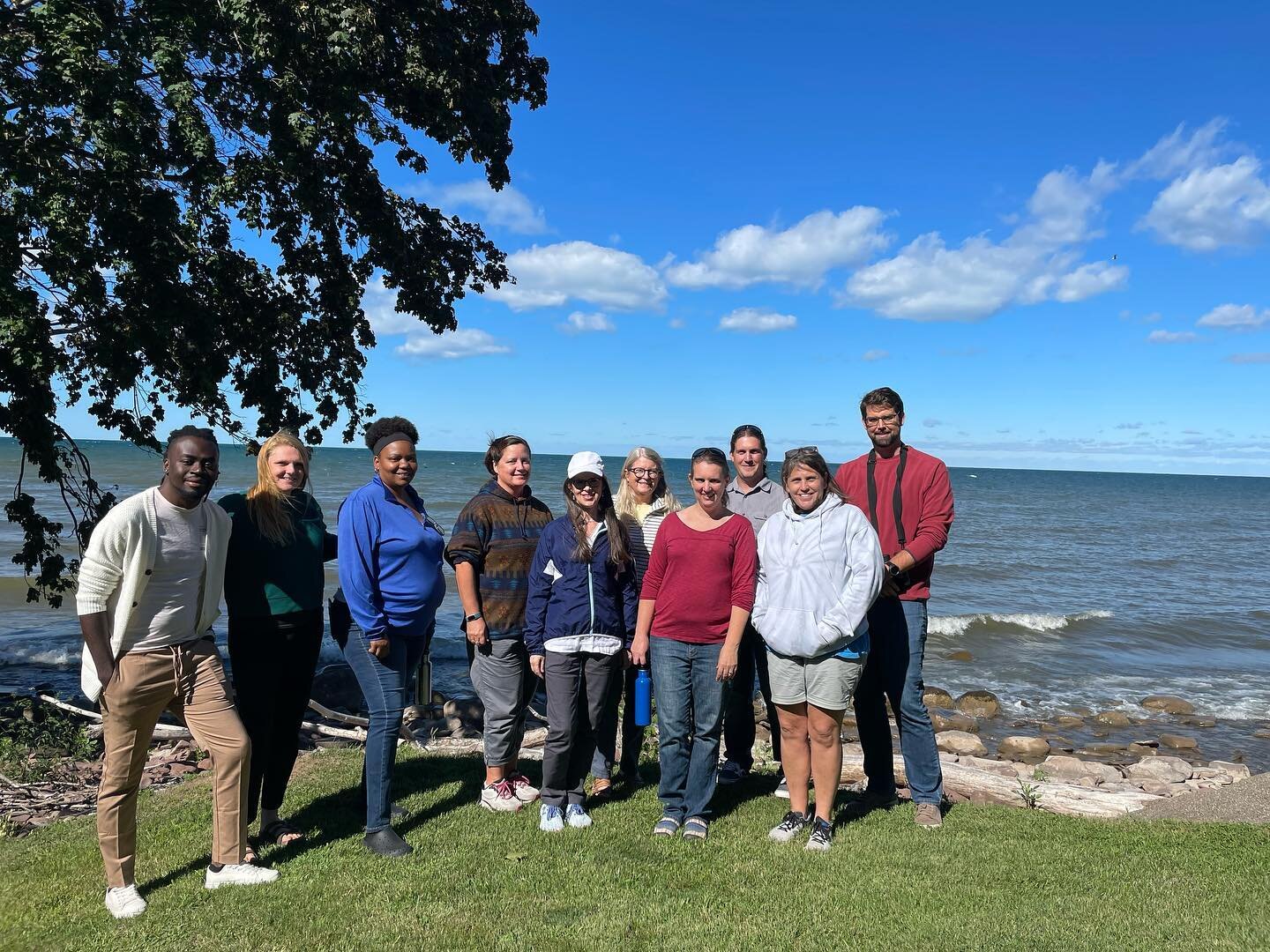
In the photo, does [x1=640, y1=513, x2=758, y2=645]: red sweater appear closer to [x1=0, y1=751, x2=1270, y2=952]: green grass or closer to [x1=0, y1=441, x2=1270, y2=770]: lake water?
[x1=0, y1=751, x2=1270, y2=952]: green grass

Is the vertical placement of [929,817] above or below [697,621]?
below

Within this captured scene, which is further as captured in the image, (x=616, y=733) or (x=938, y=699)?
(x=938, y=699)

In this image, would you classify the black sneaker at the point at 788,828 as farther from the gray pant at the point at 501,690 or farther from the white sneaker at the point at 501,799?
the gray pant at the point at 501,690

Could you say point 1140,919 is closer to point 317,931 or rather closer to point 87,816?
point 317,931

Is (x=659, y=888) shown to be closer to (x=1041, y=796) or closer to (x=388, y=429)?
(x=388, y=429)

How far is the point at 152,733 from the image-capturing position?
399 centimetres

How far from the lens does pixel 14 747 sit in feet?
21.1

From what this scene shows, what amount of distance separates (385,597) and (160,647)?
108cm

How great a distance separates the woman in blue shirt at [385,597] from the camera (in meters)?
4.52

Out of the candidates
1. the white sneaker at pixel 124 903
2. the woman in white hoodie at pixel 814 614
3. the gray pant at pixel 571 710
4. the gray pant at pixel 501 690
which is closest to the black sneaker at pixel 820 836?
the woman in white hoodie at pixel 814 614

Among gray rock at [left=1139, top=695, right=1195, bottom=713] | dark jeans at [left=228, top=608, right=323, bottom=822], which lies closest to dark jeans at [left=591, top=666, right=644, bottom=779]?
dark jeans at [left=228, top=608, right=323, bottom=822]

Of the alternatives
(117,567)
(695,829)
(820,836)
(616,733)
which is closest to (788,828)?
(820,836)

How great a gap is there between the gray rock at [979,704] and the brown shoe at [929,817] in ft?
24.6

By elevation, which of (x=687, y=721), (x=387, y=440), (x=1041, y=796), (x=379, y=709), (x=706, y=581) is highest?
(x=387, y=440)
